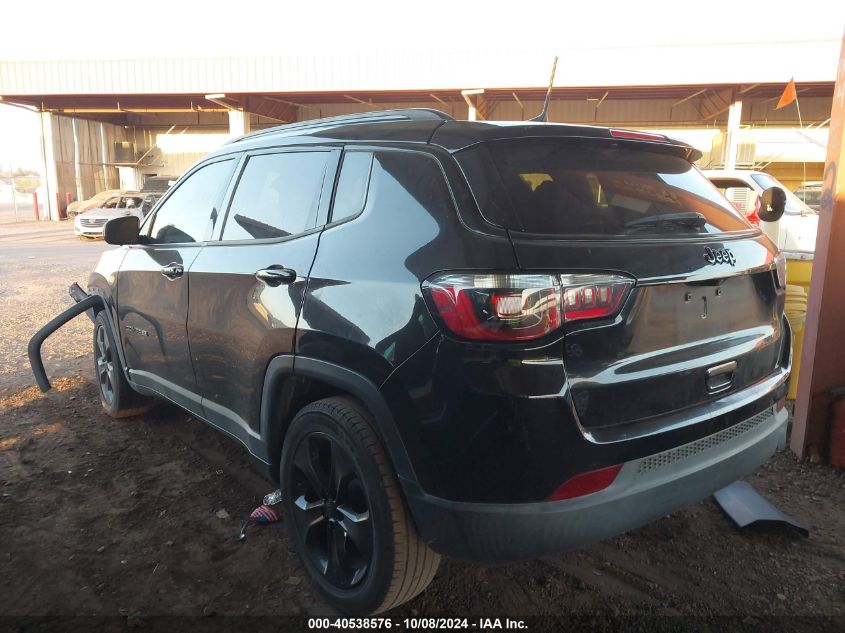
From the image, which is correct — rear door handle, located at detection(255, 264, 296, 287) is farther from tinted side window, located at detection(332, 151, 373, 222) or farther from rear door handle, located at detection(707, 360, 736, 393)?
rear door handle, located at detection(707, 360, 736, 393)

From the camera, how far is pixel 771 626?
7.75ft

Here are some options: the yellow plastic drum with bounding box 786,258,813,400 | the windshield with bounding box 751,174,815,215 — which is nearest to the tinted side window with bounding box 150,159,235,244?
the yellow plastic drum with bounding box 786,258,813,400

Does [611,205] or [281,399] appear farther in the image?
[281,399]

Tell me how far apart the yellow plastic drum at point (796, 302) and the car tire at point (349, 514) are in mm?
3288

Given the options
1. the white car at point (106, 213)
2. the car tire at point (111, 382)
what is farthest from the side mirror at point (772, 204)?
the white car at point (106, 213)

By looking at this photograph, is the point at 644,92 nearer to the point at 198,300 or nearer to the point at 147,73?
the point at 147,73

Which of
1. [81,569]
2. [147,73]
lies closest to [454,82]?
[147,73]

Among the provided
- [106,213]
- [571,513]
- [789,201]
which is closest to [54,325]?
[571,513]

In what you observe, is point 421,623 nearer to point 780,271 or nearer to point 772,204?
point 780,271

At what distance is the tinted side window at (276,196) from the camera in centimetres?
267

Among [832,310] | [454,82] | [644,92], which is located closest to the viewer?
[832,310]

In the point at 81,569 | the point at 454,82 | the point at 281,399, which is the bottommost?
the point at 81,569

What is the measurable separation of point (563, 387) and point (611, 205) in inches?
29.4

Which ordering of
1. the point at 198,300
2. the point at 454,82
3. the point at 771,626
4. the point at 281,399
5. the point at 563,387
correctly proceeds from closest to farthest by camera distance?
the point at 563,387, the point at 771,626, the point at 281,399, the point at 198,300, the point at 454,82
